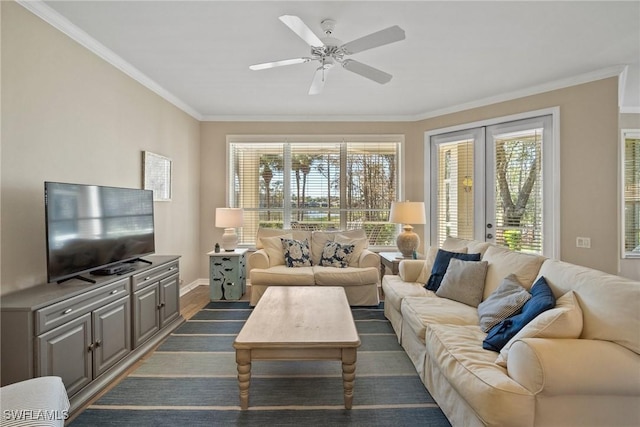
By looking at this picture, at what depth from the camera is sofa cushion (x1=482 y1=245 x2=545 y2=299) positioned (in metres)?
2.20

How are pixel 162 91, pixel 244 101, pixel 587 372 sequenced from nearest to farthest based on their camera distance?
1. pixel 587 372
2. pixel 162 91
3. pixel 244 101

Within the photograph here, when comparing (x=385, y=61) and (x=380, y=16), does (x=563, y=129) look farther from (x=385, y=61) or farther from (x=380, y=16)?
(x=380, y=16)

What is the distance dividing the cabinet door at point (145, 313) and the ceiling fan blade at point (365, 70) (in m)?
2.63

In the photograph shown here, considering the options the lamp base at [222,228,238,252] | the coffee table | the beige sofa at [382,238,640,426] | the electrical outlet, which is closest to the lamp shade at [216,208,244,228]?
the lamp base at [222,228,238,252]

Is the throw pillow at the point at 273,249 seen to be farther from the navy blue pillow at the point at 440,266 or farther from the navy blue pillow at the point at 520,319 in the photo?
the navy blue pillow at the point at 520,319

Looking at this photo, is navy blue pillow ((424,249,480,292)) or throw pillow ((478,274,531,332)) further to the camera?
navy blue pillow ((424,249,480,292))

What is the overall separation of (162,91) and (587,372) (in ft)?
14.9

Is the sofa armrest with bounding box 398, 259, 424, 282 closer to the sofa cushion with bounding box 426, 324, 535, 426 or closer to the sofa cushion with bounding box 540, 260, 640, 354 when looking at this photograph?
the sofa cushion with bounding box 426, 324, 535, 426

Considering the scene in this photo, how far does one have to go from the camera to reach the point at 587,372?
133 centimetres

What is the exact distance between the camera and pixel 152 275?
2760 millimetres

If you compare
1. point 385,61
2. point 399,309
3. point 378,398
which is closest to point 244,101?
point 385,61

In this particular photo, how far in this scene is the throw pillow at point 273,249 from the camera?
4031mm

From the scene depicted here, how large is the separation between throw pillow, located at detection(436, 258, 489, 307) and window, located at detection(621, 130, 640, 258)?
3366 mm

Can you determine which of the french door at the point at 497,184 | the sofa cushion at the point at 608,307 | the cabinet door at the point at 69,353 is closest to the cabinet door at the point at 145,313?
the cabinet door at the point at 69,353
